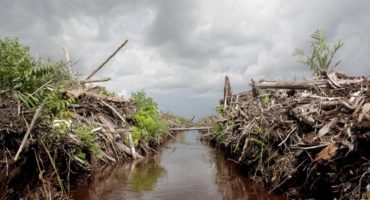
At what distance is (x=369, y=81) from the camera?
7465mm

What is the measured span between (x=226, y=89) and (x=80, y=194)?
12.8 metres

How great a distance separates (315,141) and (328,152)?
66 cm

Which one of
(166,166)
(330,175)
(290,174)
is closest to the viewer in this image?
(330,175)

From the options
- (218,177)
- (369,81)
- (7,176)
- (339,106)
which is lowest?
(218,177)

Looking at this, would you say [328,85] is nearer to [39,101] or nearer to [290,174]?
[290,174]

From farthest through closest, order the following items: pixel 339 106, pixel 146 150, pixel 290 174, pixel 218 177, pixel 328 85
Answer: pixel 146 150, pixel 218 177, pixel 328 85, pixel 290 174, pixel 339 106

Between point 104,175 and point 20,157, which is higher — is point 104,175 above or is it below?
below

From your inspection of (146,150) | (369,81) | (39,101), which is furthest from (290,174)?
(146,150)

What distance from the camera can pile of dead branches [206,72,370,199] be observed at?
19.3 ft

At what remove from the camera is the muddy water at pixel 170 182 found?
8430mm

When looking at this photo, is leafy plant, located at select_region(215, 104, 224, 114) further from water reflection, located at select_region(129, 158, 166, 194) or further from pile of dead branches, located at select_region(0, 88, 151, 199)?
pile of dead branches, located at select_region(0, 88, 151, 199)

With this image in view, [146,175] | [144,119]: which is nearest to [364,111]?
[146,175]

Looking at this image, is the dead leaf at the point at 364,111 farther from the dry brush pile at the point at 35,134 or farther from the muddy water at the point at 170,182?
the dry brush pile at the point at 35,134

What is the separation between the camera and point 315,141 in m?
7.02
